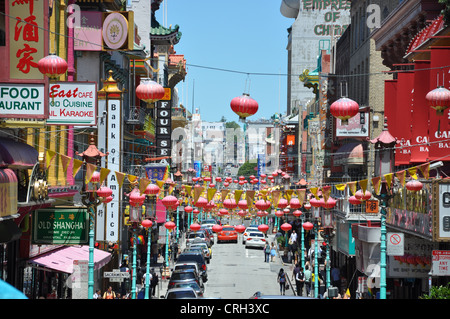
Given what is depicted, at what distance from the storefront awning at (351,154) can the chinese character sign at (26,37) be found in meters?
26.0

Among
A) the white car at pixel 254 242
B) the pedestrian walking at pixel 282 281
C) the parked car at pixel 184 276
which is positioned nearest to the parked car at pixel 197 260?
the pedestrian walking at pixel 282 281

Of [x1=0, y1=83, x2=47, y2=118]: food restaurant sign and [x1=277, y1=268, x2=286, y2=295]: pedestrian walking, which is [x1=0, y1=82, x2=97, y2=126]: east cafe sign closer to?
[x1=0, y1=83, x2=47, y2=118]: food restaurant sign

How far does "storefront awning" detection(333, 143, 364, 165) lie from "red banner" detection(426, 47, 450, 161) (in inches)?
698

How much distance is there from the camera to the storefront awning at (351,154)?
43.0m

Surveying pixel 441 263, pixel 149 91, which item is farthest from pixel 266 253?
pixel 149 91

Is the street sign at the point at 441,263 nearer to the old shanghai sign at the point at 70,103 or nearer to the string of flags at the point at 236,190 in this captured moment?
the string of flags at the point at 236,190

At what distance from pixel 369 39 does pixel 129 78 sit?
17.2 meters

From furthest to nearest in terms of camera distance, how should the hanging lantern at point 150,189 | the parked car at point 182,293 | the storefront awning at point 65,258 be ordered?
the hanging lantern at point 150,189 < the parked car at point 182,293 < the storefront awning at point 65,258

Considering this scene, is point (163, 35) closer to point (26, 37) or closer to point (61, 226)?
point (61, 226)

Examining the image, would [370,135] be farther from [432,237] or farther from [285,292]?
[432,237]

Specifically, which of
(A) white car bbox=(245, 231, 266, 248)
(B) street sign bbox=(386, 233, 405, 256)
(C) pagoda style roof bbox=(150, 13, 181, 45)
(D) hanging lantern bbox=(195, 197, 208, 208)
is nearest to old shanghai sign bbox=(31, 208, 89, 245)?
(D) hanging lantern bbox=(195, 197, 208, 208)
